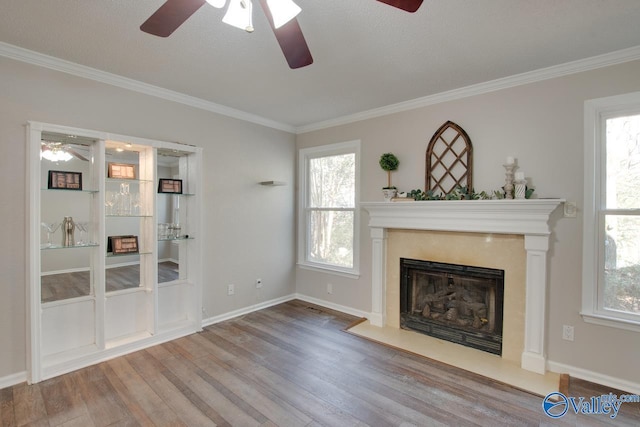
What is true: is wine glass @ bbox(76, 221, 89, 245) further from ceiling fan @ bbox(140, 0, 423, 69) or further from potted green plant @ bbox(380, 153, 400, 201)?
potted green plant @ bbox(380, 153, 400, 201)

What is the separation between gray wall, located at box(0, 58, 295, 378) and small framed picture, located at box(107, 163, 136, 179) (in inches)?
12.8

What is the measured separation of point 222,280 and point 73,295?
145cm

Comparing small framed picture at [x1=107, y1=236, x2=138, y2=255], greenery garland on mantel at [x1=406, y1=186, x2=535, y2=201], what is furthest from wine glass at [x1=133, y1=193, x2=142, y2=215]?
greenery garland on mantel at [x1=406, y1=186, x2=535, y2=201]

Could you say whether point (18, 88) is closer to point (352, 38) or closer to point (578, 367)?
point (352, 38)

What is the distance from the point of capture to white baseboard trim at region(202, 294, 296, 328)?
3.70 m

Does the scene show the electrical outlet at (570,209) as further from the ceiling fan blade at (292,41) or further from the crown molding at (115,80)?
the crown molding at (115,80)

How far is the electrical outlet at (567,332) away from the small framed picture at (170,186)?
12.7 feet

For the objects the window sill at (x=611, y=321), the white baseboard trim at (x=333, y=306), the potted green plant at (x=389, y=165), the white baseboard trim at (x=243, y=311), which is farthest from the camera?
the white baseboard trim at (x=333, y=306)

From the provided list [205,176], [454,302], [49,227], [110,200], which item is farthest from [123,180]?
[454,302]

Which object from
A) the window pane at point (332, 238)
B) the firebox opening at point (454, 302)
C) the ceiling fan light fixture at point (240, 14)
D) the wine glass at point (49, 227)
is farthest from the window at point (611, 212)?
the wine glass at point (49, 227)

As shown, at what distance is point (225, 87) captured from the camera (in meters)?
3.15

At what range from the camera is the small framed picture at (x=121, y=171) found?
2963mm

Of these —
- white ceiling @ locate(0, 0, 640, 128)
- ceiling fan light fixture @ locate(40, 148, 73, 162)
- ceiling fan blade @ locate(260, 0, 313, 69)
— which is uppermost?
white ceiling @ locate(0, 0, 640, 128)

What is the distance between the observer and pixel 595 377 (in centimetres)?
252
